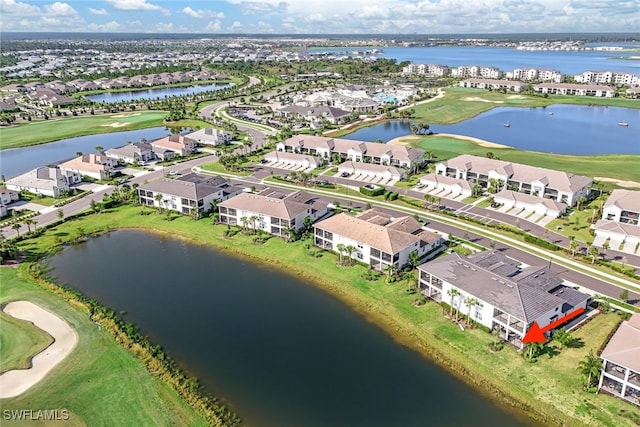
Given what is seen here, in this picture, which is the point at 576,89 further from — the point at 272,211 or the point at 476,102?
the point at 272,211

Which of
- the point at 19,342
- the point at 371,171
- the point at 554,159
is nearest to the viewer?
the point at 19,342

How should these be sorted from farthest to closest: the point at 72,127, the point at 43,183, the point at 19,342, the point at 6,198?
the point at 72,127
the point at 43,183
the point at 6,198
the point at 19,342

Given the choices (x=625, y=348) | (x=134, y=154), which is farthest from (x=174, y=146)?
(x=625, y=348)

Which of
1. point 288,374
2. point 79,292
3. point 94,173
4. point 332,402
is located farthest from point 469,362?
point 94,173

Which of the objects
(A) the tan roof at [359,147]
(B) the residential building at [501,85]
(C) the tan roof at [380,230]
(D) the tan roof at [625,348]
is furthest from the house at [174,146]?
(B) the residential building at [501,85]

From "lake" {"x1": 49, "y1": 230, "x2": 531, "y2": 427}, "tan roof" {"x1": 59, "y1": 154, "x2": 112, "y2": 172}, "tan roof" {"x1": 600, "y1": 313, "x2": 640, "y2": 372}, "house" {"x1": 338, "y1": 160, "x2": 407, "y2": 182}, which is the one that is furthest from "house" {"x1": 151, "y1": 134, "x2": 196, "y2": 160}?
"tan roof" {"x1": 600, "y1": 313, "x2": 640, "y2": 372}

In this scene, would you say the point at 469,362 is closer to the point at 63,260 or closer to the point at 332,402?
the point at 332,402

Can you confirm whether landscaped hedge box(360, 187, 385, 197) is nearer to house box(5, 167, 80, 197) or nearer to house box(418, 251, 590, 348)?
house box(418, 251, 590, 348)
